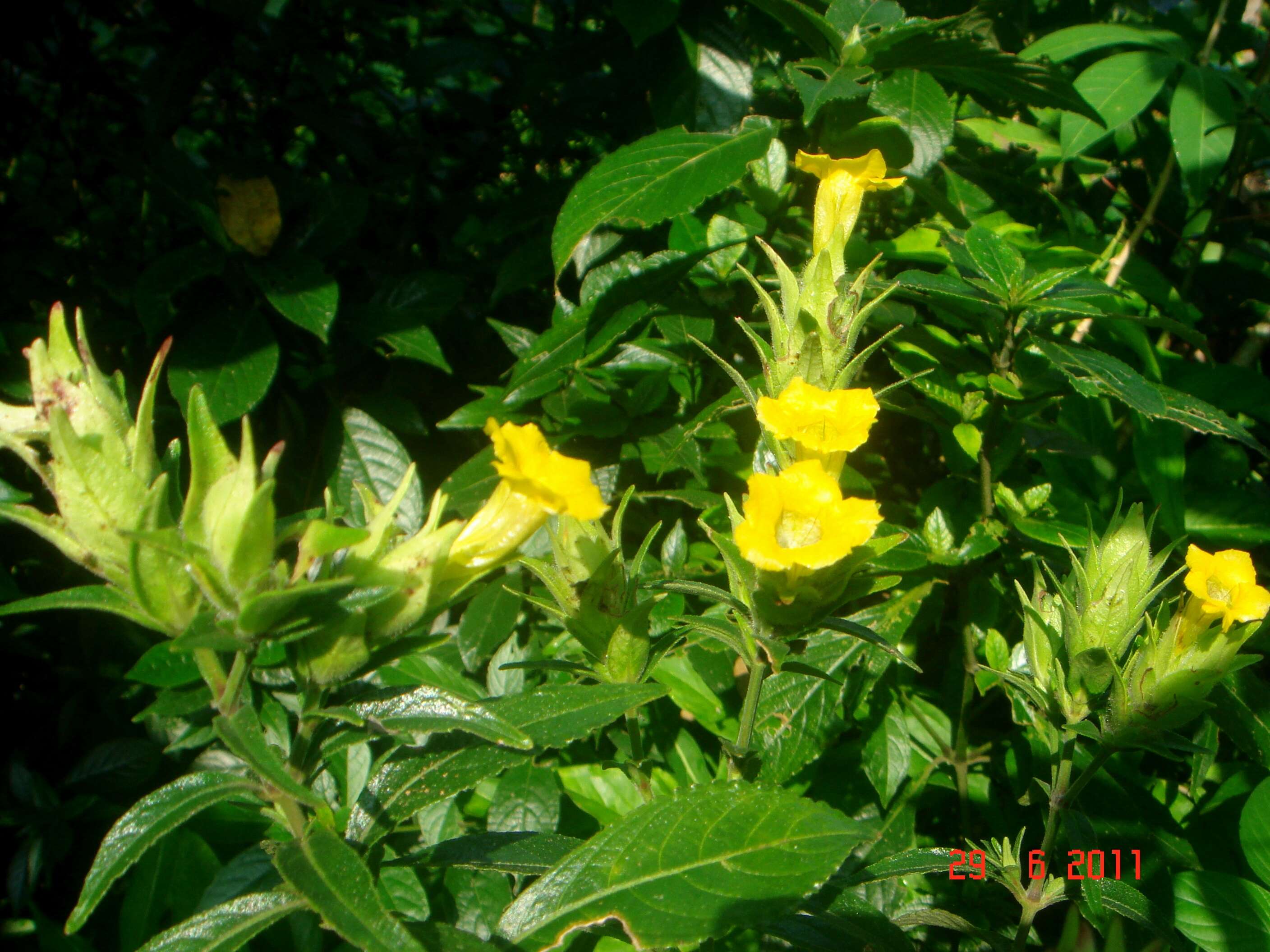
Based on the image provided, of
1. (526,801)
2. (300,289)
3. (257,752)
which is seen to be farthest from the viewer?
(300,289)

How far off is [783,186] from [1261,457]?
1.33 metres

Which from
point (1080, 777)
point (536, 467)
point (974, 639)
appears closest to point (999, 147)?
point (974, 639)

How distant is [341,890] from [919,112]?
1.38 meters

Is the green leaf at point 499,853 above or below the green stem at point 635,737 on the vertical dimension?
above

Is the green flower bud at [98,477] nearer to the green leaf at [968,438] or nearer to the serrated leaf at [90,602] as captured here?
the serrated leaf at [90,602]

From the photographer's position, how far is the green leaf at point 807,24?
4.34 feet

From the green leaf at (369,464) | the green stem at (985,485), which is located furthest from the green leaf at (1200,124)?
the green leaf at (369,464)

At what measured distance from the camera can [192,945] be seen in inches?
28.2

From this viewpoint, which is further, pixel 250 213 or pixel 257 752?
pixel 250 213

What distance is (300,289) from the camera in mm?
1436

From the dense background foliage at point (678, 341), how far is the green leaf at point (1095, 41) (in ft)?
0.04

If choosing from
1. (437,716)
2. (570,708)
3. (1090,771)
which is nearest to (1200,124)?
(1090,771)

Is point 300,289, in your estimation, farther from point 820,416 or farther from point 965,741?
point 965,741

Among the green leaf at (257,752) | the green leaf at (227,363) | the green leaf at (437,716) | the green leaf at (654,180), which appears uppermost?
the green leaf at (654,180)
